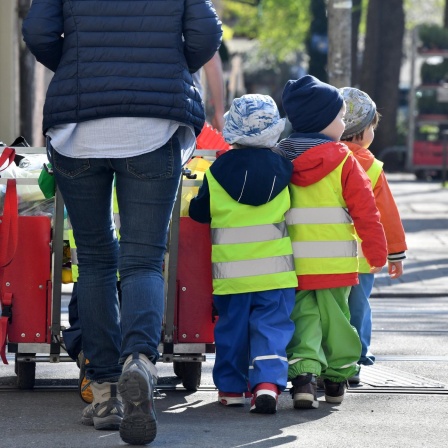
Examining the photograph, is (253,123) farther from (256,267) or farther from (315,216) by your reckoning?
(256,267)

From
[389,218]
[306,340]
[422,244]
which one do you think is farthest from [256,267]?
[422,244]

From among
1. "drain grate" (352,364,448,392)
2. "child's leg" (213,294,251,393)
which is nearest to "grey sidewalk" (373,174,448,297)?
"drain grate" (352,364,448,392)

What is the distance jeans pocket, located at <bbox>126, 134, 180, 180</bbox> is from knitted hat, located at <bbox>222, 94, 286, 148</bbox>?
720 mm

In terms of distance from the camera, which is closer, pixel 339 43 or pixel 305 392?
pixel 305 392

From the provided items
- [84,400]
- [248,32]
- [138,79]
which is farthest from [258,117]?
[248,32]

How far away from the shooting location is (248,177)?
5297mm

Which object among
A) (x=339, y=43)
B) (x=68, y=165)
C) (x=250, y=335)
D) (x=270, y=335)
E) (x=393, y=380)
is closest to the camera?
(x=68, y=165)

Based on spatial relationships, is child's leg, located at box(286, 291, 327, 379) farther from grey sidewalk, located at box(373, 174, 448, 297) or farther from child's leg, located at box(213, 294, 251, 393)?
grey sidewalk, located at box(373, 174, 448, 297)

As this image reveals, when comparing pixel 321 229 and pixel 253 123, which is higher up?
pixel 253 123

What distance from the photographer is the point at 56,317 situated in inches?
217

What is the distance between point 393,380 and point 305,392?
2.86 ft

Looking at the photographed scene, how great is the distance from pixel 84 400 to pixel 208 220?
91 cm

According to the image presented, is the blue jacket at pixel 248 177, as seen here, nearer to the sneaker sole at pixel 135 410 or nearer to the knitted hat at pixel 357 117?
the knitted hat at pixel 357 117

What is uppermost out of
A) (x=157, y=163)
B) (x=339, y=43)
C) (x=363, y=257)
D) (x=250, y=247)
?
(x=339, y=43)
